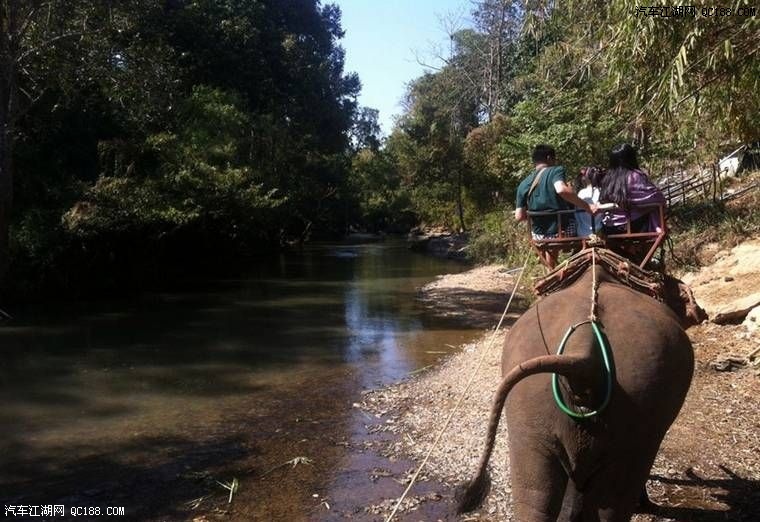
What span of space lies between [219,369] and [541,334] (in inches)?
340

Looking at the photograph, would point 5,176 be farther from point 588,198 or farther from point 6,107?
point 588,198

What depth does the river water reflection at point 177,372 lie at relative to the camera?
7.20 metres

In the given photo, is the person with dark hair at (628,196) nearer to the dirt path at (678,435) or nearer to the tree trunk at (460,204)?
the dirt path at (678,435)

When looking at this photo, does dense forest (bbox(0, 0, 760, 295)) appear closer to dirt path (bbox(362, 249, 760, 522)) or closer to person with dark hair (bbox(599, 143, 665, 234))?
person with dark hair (bbox(599, 143, 665, 234))

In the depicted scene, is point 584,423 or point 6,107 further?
point 6,107

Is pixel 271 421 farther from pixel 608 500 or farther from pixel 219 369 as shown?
pixel 608 500

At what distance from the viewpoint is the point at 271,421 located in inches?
325

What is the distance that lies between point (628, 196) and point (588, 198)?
43 cm

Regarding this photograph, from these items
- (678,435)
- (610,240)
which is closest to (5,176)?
(610,240)

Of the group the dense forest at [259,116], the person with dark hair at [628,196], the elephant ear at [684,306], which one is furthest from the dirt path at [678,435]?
the dense forest at [259,116]

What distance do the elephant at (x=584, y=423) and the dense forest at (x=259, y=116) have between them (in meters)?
3.39

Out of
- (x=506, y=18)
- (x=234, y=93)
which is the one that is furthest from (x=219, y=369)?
(x=506, y=18)

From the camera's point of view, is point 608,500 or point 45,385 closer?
point 608,500

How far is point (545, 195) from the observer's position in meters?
5.03
